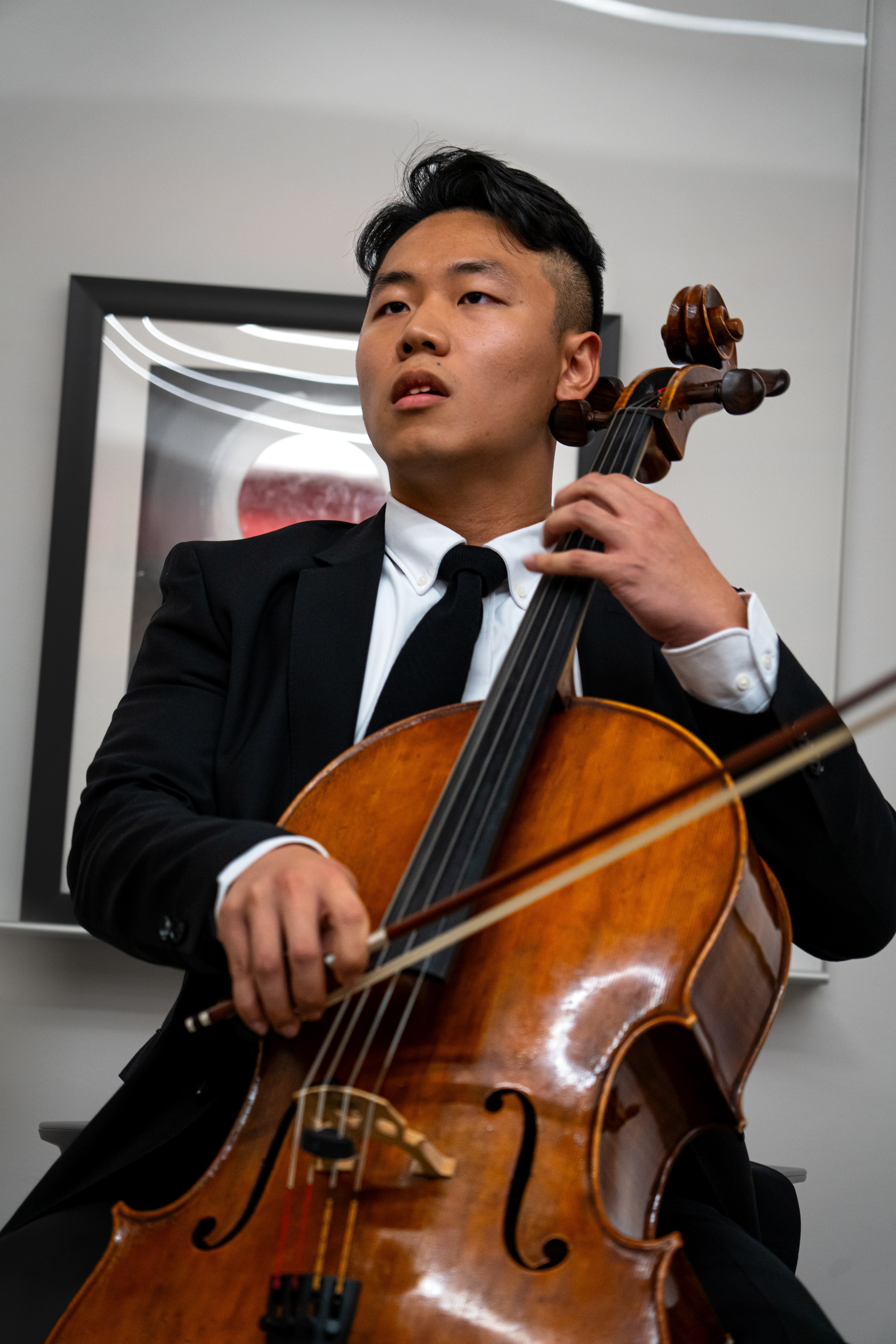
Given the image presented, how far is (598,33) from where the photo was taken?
1.92m

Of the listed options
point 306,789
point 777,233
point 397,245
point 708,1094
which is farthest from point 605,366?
point 708,1094

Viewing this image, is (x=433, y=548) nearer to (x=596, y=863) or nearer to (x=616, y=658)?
(x=616, y=658)

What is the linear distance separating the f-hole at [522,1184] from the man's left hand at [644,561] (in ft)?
1.35

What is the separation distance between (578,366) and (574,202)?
26.2 inches

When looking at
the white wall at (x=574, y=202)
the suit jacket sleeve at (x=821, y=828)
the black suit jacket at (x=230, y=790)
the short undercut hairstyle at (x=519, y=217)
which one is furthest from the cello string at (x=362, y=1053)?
the white wall at (x=574, y=202)

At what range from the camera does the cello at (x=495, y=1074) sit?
1.98 feet

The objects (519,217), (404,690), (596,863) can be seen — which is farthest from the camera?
(519,217)

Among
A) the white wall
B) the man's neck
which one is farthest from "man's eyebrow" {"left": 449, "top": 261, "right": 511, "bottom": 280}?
the white wall

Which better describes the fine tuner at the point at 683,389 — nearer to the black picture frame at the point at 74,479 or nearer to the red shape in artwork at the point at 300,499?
the red shape in artwork at the point at 300,499

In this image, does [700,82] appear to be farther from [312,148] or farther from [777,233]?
[312,148]

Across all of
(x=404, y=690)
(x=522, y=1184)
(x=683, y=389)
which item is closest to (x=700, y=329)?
(x=683, y=389)

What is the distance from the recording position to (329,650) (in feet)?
3.69

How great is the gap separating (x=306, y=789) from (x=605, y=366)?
44.3 inches

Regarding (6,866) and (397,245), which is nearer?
(397,245)
